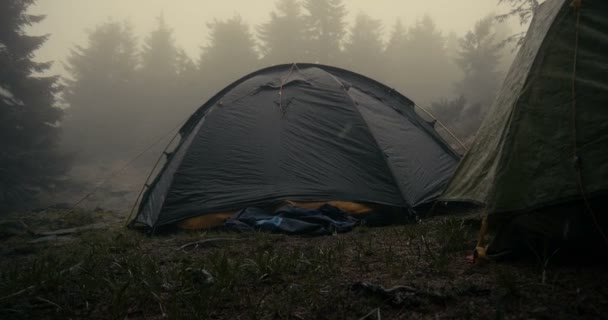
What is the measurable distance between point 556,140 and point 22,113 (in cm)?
→ 2010

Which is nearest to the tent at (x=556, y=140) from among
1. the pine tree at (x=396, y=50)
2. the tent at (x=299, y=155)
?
the tent at (x=299, y=155)

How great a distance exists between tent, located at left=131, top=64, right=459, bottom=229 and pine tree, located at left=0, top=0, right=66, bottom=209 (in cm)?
1323

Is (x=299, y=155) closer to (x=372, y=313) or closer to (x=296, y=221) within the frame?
(x=296, y=221)

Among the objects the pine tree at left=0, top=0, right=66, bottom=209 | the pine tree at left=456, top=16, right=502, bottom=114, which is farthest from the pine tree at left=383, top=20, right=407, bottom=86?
the pine tree at left=0, top=0, right=66, bottom=209

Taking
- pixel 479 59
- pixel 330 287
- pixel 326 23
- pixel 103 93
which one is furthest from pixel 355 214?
pixel 103 93

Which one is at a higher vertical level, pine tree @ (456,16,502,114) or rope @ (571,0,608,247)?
pine tree @ (456,16,502,114)

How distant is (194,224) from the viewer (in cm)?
484

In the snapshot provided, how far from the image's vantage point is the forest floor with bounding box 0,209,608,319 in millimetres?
1797

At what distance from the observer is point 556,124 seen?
2223 mm

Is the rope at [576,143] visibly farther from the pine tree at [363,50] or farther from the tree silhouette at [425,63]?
the tree silhouette at [425,63]

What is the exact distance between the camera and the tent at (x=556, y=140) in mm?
2057

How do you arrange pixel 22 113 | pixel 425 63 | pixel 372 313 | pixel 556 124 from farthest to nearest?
pixel 425 63 → pixel 22 113 → pixel 556 124 → pixel 372 313

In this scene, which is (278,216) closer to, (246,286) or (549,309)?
(246,286)

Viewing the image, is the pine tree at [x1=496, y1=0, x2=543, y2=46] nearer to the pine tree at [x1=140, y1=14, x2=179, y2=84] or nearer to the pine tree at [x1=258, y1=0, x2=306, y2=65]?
the pine tree at [x1=258, y1=0, x2=306, y2=65]
